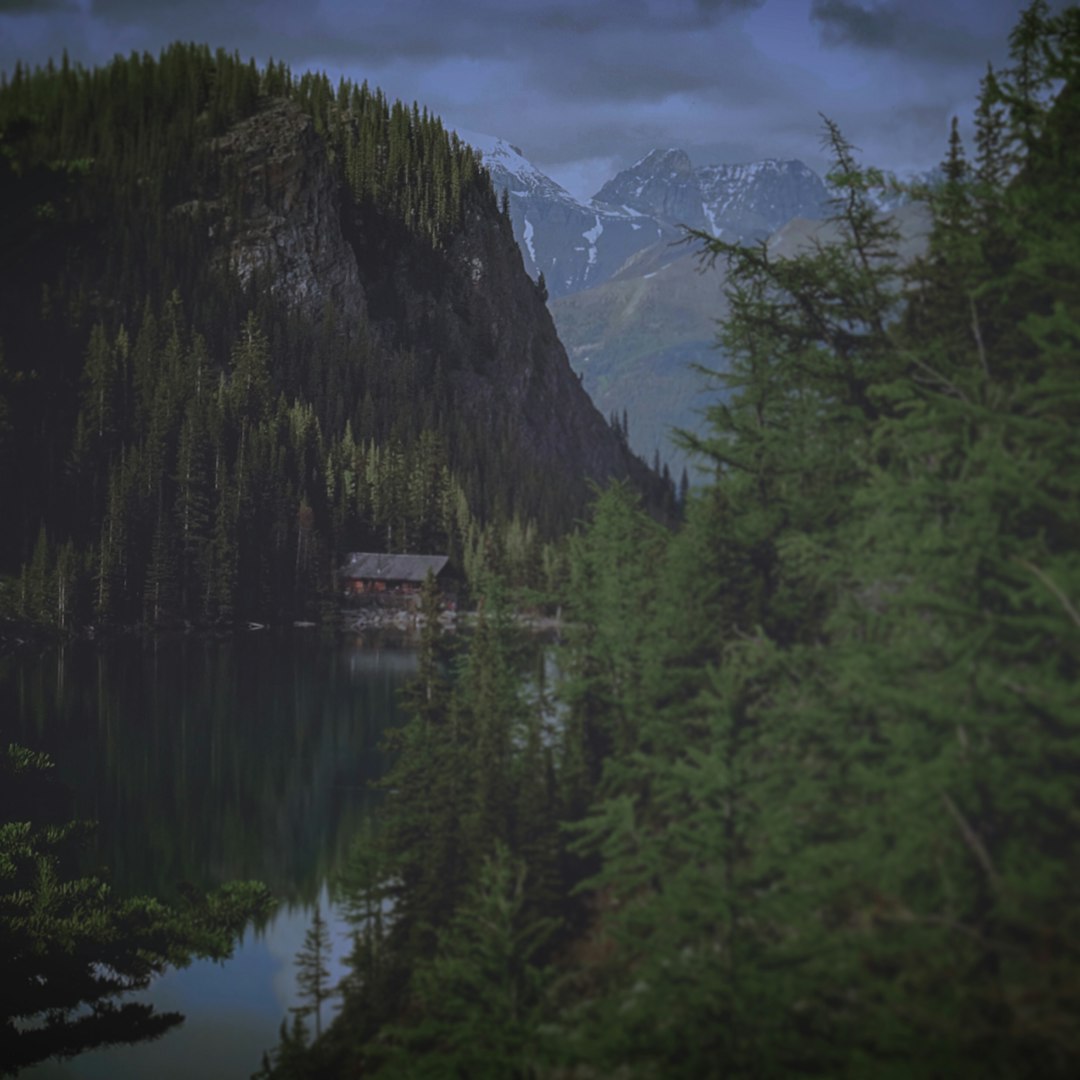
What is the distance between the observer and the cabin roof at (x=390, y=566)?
480 inches

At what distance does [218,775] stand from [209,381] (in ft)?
17.8

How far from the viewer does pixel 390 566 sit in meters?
12.6

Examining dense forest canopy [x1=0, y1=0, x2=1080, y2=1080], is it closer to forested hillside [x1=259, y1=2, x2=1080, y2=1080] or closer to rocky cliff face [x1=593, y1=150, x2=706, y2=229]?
forested hillside [x1=259, y1=2, x2=1080, y2=1080]

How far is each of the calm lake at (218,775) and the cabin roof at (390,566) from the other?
0.85m

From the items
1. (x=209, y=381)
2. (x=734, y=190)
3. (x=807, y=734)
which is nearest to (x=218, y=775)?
(x=209, y=381)

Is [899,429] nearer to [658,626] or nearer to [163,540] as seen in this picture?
[658,626]

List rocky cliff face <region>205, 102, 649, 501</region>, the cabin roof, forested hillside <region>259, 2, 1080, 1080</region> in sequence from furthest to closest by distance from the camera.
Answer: rocky cliff face <region>205, 102, 649, 501</region> → the cabin roof → forested hillside <region>259, 2, 1080, 1080</region>

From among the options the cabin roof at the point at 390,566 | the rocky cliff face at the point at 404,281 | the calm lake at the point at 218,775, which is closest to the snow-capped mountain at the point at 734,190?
Result: the rocky cliff face at the point at 404,281

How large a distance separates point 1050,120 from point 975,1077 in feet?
21.8

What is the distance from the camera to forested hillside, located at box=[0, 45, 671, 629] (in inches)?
515

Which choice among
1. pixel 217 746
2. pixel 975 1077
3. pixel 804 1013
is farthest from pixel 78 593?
pixel 975 1077

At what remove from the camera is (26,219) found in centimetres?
1310

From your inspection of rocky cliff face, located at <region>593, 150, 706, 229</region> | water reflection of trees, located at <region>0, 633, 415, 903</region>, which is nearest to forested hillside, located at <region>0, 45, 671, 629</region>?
water reflection of trees, located at <region>0, 633, 415, 903</region>

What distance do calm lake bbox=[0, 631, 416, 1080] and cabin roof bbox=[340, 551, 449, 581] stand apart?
850 millimetres
